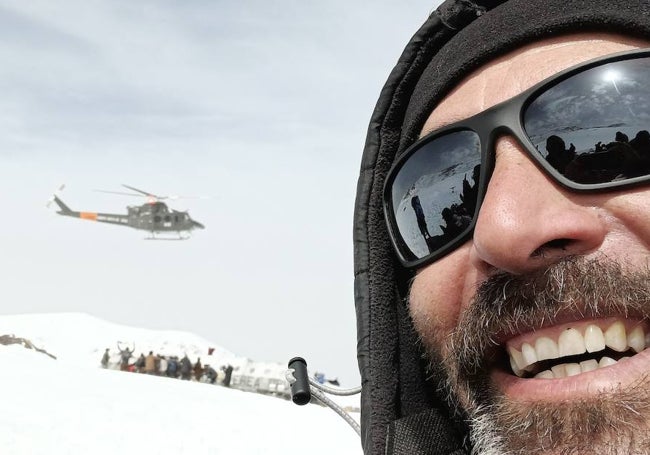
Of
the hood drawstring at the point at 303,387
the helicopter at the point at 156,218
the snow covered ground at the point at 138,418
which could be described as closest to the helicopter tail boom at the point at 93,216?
the helicopter at the point at 156,218

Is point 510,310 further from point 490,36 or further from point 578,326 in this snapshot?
point 490,36

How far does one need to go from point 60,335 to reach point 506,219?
5594 cm

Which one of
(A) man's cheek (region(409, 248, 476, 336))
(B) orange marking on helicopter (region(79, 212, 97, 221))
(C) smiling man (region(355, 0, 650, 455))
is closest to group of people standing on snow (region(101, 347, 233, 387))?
(B) orange marking on helicopter (region(79, 212, 97, 221))

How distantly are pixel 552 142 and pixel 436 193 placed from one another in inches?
15.5

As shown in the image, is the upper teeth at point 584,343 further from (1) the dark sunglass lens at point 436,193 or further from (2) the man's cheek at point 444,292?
(1) the dark sunglass lens at point 436,193

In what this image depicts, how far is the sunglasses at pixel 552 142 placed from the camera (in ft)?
4.80

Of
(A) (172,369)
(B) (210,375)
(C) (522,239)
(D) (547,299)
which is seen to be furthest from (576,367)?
(B) (210,375)

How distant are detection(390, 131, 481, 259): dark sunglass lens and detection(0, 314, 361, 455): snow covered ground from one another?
10.3 m

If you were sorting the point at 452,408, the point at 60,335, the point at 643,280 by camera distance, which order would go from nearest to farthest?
the point at 643,280 < the point at 452,408 < the point at 60,335

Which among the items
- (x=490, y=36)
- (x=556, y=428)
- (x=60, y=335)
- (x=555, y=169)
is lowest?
(x=556, y=428)

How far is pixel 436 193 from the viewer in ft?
6.14

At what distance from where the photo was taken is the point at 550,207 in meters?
1.48

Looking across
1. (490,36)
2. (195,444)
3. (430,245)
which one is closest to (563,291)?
(430,245)

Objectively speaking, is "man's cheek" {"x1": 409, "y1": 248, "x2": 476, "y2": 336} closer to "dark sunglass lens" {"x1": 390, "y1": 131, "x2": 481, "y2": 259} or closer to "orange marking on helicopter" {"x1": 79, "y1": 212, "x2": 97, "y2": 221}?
"dark sunglass lens" {"x1": 390, "y1": 131, "x2": 481, "y2": 259}
